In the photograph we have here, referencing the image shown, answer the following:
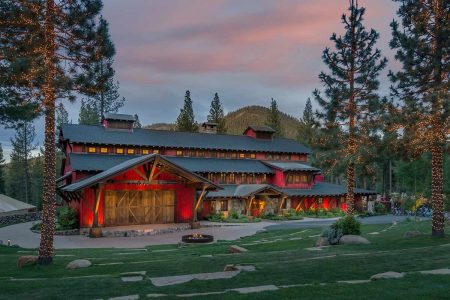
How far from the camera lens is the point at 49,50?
14.6 m

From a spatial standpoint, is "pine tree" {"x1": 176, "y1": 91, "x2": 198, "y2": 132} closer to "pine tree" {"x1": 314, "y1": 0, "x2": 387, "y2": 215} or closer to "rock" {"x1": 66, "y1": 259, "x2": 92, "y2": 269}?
"pine tree" {"x1": 314, "y1": 0, "x2": 387, "y2": 215}

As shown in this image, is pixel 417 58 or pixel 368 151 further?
pixel 368 151

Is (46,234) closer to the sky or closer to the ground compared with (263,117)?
closer to the ground

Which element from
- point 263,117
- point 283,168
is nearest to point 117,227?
point 283,168

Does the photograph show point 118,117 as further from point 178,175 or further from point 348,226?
point 348,226

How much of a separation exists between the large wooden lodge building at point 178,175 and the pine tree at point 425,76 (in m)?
18.3

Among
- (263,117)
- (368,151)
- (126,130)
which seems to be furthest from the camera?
(263,117)

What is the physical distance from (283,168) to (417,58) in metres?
31.1

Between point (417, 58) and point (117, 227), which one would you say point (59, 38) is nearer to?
point (417, 58)

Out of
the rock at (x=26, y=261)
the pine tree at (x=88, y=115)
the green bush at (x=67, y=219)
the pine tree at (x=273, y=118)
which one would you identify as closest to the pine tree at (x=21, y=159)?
the pine tree at (x=88, y=115)

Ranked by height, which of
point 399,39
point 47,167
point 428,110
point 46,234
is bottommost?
point 46,234

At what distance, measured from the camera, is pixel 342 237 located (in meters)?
17.8

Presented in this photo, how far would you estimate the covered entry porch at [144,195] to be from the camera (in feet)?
104

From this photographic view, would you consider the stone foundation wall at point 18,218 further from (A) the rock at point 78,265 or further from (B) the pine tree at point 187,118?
(B) the pine tree at point 187,118
